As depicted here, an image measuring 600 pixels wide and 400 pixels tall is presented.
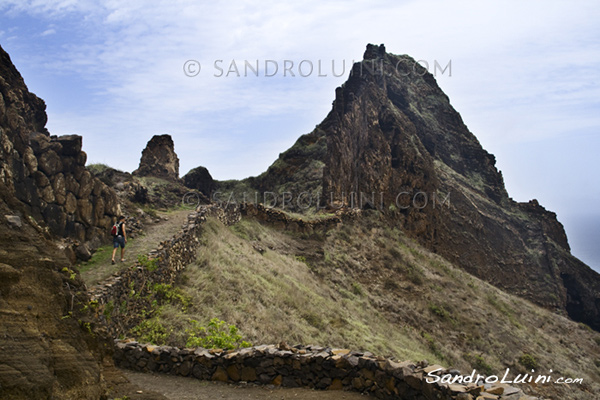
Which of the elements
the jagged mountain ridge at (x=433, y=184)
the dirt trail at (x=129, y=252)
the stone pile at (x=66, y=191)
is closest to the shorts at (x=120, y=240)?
the dirt trail at (x=129, y=252)

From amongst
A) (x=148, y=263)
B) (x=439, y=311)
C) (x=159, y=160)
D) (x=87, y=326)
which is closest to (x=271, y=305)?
(x=148, y=263)

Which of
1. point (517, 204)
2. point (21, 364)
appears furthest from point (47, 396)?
point (517, 204)

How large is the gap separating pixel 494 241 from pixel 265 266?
107 feet

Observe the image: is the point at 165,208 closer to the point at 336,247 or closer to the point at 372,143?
the point at 336,247

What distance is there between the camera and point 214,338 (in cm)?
974

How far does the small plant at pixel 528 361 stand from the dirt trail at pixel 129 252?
17.2m

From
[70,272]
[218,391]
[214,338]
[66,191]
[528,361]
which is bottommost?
[528,361]

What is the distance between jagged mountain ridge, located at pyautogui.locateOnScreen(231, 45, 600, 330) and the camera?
36.5m

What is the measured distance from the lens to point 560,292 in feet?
140

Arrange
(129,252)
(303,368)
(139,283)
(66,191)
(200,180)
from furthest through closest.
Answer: (200,180)
(129,252)
(66,191)
(139,283)
(303,368)

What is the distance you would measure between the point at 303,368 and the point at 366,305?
13.2 m

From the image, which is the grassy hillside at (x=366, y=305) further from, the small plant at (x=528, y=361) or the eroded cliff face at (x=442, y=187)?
the eroded cliff face at (x=442, y=187)

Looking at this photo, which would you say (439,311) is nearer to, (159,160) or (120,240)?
(120,240)

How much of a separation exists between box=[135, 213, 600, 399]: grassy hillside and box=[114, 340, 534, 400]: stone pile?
1.30m
